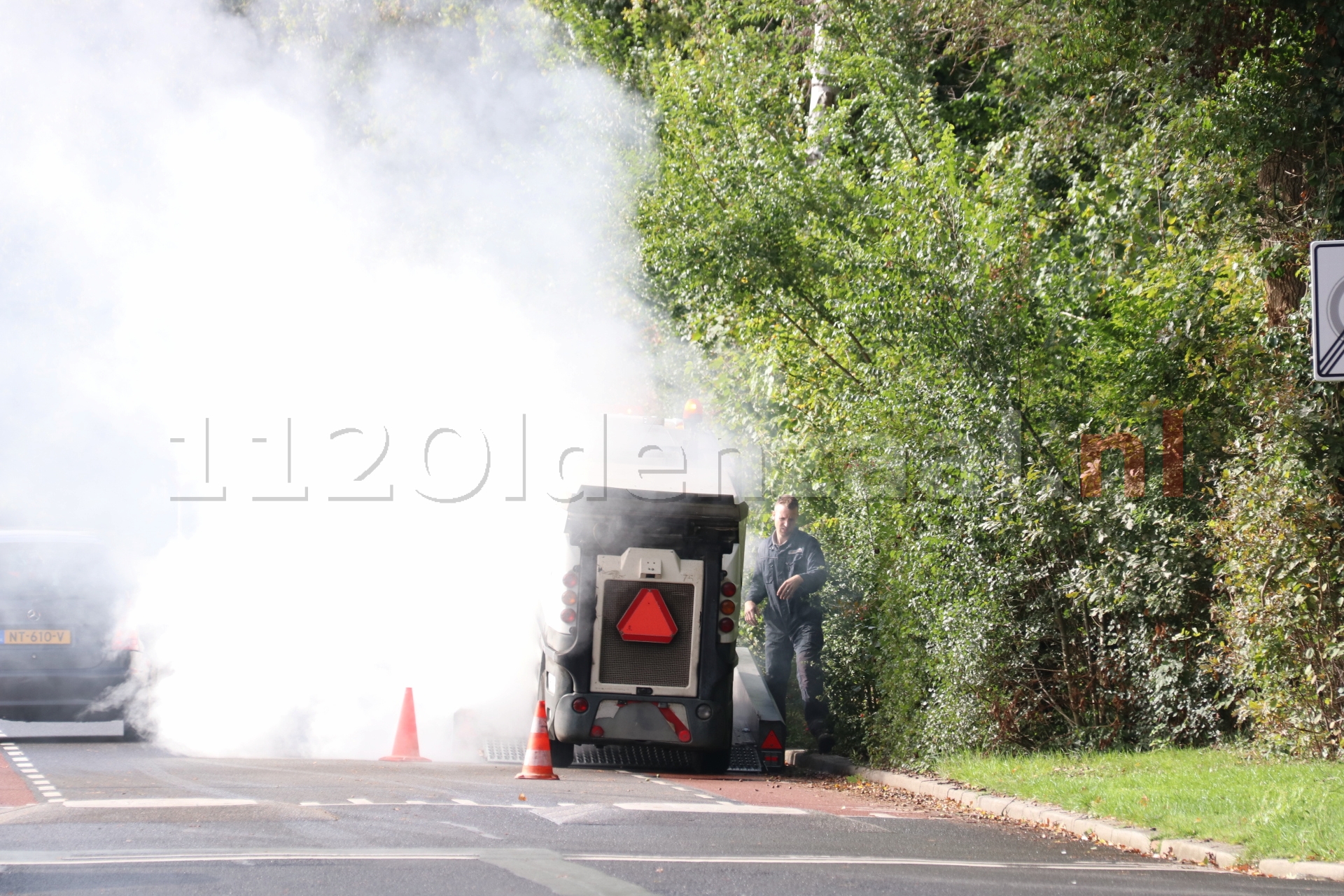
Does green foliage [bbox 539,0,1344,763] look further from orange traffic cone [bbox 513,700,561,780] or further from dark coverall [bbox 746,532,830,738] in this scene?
orange traffic cone [bbox 513,700,561,780]

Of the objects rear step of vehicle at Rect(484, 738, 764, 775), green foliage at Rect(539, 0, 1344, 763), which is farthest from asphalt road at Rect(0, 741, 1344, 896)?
green foliage at Rect(539, 0, 1344, 763)

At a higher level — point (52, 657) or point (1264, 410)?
point (1264, 410)


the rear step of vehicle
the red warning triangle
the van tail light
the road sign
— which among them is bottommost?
the rear step of vehicle

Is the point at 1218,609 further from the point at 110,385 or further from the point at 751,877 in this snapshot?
the point at 110,385

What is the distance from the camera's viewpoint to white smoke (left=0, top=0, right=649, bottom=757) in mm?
10820

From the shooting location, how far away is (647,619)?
29.1 feet

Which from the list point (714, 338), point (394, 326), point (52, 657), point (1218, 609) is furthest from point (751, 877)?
point (394, 326)

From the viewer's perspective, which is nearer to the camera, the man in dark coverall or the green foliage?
the green foliage

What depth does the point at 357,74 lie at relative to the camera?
44.6 ft

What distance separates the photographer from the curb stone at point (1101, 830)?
222 inches

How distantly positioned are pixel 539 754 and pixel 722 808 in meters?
1.61

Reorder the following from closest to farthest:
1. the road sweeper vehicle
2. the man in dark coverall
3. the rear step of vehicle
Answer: the road sweeper vehicle → the rear step of vehicle → the man in dark coverall

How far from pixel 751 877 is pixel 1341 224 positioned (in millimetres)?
5648

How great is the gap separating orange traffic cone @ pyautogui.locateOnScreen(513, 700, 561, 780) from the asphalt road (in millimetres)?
188
